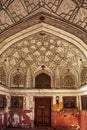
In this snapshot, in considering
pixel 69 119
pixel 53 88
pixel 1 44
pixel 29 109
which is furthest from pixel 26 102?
pixel 1 44

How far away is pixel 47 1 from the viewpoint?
8211mm

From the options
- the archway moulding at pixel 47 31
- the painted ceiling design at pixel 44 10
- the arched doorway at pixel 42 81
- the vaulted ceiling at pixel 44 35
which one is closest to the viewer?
the painted ceiling design at pixel 44 10

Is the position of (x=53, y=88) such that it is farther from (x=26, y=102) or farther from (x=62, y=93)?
(x=26, y=102)

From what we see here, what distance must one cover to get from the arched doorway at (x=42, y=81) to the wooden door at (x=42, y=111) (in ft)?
2.29

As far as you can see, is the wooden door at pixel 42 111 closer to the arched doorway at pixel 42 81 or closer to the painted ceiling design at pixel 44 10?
the arched doorway at pixel 42 81

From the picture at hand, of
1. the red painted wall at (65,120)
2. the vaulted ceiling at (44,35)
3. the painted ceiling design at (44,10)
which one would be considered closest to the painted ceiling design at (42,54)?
the vaulted ceiling at (44,35)

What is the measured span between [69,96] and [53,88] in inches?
38.0

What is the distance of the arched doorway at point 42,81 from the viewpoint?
12762 mm

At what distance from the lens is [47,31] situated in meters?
9.83

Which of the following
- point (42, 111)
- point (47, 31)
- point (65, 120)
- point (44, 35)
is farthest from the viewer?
point (42, 111)

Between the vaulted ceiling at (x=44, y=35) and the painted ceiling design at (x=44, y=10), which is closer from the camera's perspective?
the painted ceiling design at (x=44, y=10)

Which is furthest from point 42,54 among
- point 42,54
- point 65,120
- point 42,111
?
point 65,120

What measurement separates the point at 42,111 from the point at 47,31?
4905 millimetres

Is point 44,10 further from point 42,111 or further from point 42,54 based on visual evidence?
point 42,111
